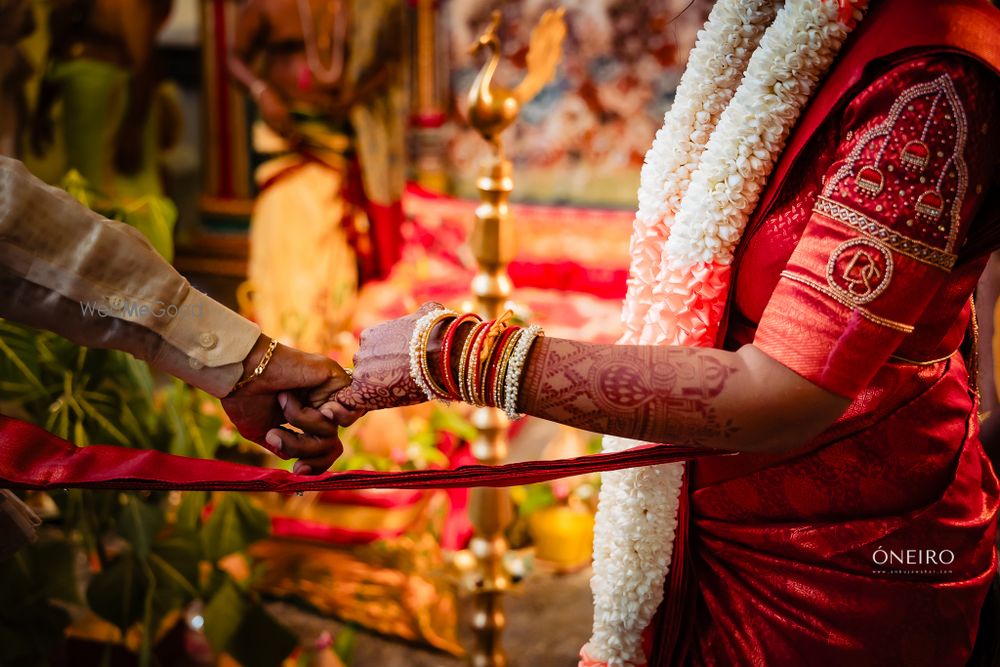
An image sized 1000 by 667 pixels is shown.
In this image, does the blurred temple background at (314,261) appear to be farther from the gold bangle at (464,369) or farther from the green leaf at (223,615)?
the gold bangle at (464,369)

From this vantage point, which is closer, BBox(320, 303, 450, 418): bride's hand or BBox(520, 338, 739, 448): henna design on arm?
BBox(520, 338, 739, 448): henna design on arm

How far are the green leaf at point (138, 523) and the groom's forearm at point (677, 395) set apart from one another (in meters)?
1.13

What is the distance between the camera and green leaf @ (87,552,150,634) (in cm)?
178

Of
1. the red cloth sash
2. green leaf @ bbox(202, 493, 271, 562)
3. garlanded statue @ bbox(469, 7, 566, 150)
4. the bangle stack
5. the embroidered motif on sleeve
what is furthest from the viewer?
green leaf @ bbox(202, 493, 271, 562)

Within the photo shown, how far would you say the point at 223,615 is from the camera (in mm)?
1880

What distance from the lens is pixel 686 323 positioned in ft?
3.48

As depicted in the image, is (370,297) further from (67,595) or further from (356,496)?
(67,595)

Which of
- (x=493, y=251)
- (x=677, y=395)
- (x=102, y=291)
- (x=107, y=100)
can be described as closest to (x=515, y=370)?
(x=677, y=395)

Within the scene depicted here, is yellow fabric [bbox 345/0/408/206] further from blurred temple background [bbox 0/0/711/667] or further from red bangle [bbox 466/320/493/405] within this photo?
red bangle [bbox 466/320/493/405]

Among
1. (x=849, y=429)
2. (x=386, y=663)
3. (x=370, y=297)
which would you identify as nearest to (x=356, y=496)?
(x=386, y=663)

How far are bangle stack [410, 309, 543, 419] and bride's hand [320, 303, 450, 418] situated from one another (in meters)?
0.03

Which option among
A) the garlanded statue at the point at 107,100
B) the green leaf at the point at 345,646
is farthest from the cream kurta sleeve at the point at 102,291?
the garlanded statue at the point at 107,100

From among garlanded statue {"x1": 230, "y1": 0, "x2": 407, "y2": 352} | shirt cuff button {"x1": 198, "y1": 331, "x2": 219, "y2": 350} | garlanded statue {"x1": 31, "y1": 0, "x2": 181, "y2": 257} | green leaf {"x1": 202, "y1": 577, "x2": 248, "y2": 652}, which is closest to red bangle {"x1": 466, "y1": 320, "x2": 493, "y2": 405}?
shirt cuff button {"x1": 198, "y1": 331, "x2": 219, "y2": 350}

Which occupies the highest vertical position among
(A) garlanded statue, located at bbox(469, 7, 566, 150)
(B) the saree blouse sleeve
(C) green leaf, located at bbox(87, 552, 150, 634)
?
(A) garlanded statue, located at bbox(469, 7, 566, 150)
